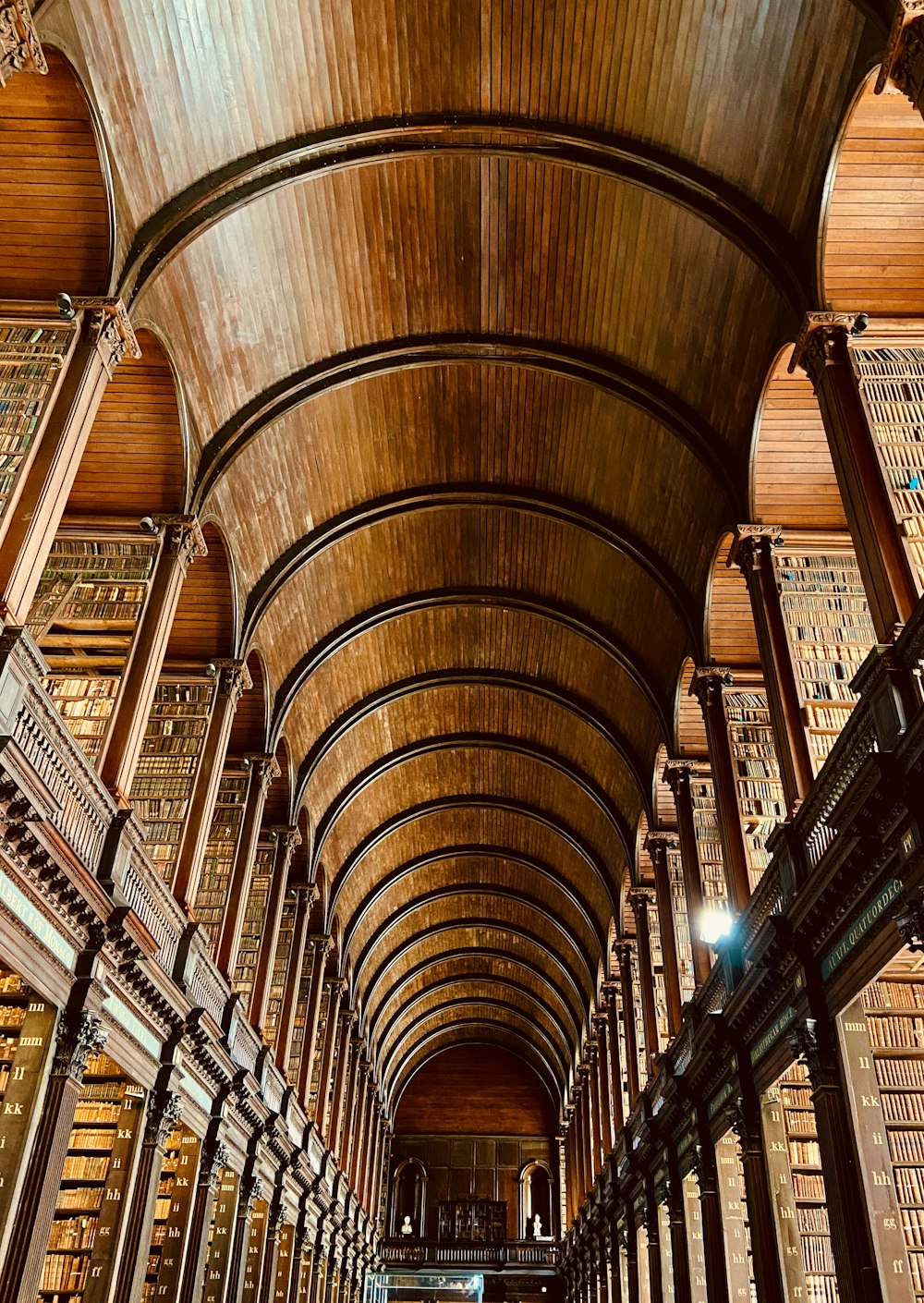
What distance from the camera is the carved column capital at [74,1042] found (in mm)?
8102

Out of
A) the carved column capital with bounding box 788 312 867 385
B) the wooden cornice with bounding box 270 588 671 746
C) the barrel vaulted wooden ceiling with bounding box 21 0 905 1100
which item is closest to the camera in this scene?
the carved column capital with bounding box 788 312 867 385

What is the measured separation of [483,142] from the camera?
11.6m

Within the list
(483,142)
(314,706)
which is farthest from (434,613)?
(483,142)

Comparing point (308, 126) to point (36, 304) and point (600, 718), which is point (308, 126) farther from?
point (600, 718)

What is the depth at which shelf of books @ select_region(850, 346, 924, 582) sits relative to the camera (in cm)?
813

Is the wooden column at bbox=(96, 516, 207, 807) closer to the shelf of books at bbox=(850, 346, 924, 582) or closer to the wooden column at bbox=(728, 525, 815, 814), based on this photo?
the wooden column at bbox=(728, 525, 815, 814)

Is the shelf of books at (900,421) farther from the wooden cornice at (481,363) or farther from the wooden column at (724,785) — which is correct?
the wooden column at (724,785)

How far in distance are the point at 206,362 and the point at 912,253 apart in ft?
25.0

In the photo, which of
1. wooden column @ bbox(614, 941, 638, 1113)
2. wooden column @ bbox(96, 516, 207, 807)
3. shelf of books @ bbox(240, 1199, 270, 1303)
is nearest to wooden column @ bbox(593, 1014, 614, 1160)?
wooden column @ bbox(614, 941, 638, 1113)

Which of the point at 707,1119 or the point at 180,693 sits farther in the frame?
the point at 180,693

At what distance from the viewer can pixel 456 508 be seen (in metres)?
17.1

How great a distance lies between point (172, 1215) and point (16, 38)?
11.6 m

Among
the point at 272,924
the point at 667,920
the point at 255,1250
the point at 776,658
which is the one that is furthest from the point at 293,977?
the point at 776,658

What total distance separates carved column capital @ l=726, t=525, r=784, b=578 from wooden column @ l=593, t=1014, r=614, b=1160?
15629 millimetres
